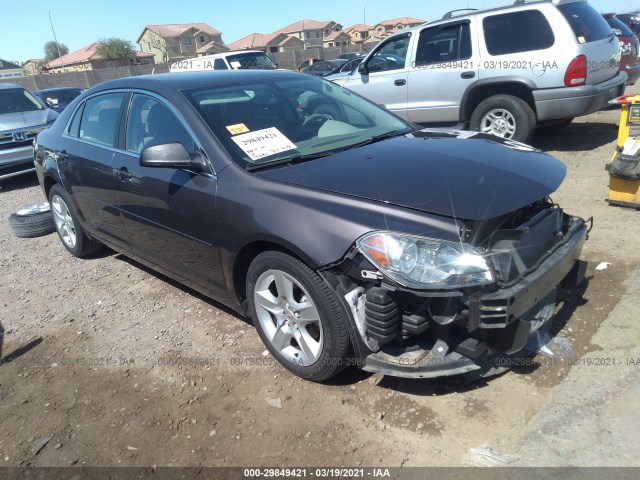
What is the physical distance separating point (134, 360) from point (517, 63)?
19.6ft

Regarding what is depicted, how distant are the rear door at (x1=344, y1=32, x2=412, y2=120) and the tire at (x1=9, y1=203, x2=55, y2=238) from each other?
4938mm

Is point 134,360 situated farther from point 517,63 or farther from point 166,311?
point 517,63

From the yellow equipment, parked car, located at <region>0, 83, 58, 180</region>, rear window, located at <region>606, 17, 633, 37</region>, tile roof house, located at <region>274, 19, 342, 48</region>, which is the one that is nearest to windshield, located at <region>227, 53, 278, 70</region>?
parked car, located at <region>0, 83, 58, 180</region>

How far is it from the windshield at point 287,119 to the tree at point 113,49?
3214 inches

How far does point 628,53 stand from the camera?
9633 mm

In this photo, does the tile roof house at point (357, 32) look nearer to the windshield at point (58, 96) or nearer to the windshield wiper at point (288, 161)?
the windshield at point (58, 96)

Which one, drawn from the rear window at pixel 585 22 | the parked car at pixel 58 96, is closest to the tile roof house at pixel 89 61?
the parked car at pixel 58 96

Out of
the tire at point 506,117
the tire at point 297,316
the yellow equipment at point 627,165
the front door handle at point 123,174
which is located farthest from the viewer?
the tire at point 506,117

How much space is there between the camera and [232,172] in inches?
116

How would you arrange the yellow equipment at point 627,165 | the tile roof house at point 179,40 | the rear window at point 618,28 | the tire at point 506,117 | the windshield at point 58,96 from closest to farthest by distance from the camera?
the yellow equipment at point 627,165
the tire at point 506,117
the rear window at point 618,28
the windshield at point 58,96
the tile roof house at point 179,40

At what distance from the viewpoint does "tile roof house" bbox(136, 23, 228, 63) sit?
8006 centimetres

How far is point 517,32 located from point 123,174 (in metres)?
5.53

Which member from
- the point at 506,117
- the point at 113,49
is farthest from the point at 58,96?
the point at 113,49

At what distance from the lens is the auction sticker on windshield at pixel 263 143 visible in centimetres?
309
